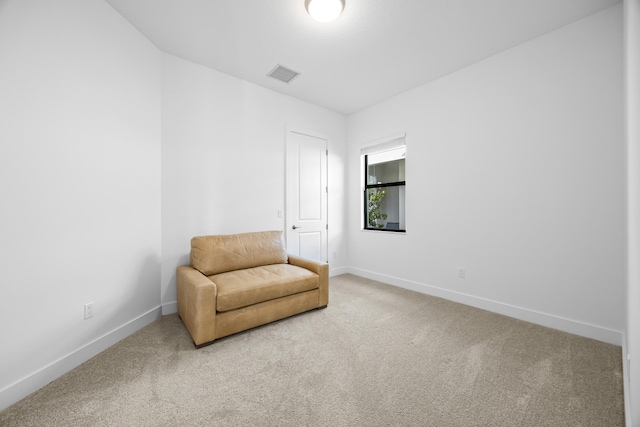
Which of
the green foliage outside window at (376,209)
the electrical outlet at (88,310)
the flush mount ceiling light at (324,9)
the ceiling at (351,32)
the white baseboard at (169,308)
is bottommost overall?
the white baseboard at (169,308)

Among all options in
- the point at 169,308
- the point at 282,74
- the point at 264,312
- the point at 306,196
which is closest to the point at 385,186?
the point at 306,196

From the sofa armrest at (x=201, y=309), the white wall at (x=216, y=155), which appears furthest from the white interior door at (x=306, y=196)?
the sofa armrest at (x=201, y=309)

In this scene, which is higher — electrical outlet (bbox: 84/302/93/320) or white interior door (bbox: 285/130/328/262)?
white interior door (bbox: 285/130/328/262)

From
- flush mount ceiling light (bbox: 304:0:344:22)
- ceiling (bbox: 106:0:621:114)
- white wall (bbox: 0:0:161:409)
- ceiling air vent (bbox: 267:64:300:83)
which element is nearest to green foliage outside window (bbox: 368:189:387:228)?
ceiling (bbox: 106:0:621:114)

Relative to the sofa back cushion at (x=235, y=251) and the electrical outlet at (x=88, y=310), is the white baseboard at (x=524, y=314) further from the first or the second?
the electrical outlet at (x=88, y=310)

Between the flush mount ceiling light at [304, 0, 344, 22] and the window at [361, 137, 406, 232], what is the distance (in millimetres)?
2048

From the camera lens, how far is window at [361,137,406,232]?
397 cm

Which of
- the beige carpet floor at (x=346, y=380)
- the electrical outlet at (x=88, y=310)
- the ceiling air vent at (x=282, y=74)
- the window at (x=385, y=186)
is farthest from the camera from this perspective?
the window at (x=385, y=186)

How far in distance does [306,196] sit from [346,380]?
274cm

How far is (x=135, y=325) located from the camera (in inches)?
93.8

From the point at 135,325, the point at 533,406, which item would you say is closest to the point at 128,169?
the point at 135,325

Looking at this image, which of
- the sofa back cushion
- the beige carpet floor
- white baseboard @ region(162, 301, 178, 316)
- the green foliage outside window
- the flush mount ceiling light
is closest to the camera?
the beige carpet floor

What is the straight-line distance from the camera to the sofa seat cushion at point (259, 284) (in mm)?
2210

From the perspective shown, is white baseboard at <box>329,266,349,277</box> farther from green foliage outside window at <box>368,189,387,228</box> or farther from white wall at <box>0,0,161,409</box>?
white wall at <box>0,0,161,409</box>
